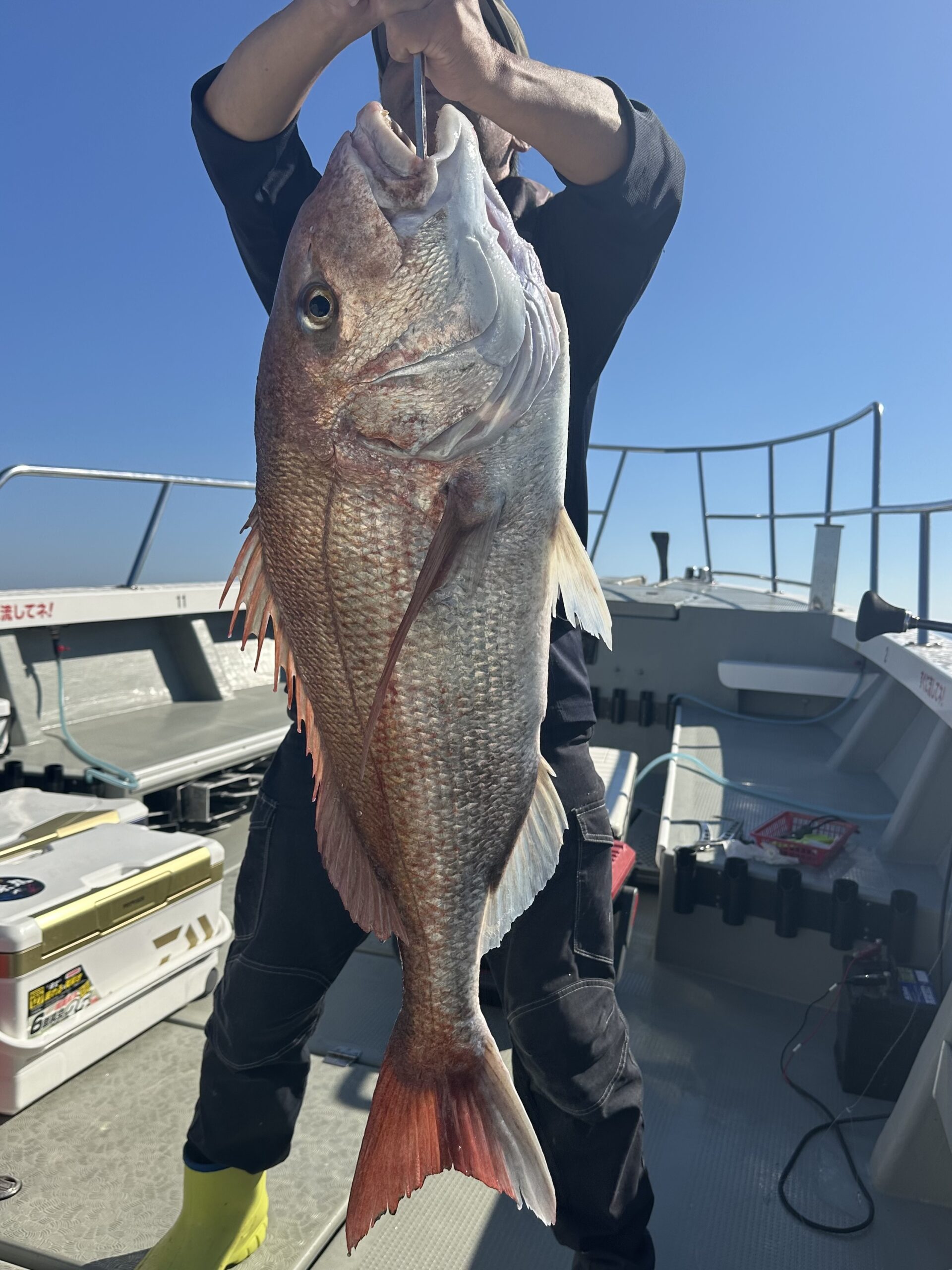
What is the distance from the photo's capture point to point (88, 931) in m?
2.50

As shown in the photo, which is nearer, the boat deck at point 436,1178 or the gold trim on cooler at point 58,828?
the boat deck at point 436,1178

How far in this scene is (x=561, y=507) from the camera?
131 centimetres

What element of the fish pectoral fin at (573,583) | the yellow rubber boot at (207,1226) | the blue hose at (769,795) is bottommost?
the yellow rubber boot at (207,1226)

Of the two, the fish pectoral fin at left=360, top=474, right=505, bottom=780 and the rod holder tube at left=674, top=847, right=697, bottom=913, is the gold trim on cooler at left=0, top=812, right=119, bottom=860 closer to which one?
the fish pectoral fin at left=360, top=474, right=505, bottom=780

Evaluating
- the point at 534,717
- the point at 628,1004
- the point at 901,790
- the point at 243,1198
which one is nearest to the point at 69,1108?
the point at 243,1198

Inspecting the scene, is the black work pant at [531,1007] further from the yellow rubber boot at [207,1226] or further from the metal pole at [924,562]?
the metal pole at [924,562]

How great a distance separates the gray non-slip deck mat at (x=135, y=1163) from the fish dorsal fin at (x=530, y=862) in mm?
1216

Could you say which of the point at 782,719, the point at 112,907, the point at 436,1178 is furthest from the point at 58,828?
the point at 782,719

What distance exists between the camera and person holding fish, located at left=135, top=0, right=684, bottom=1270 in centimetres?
122

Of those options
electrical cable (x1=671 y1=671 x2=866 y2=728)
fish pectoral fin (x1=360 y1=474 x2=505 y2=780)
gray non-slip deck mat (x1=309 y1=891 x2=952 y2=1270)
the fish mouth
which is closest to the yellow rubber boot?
gray non-slip deck mat (x1=309 y1=891 x2=952 y2=1270)

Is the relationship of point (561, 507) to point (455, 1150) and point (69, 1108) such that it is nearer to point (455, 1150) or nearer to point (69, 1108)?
point (455, 1150)

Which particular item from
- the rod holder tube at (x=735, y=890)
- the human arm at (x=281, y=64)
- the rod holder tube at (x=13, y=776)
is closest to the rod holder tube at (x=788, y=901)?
the rod holder tube at (x=735, y=890)

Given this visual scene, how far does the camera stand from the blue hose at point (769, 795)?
404 cm

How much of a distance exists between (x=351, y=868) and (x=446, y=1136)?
0.46m
